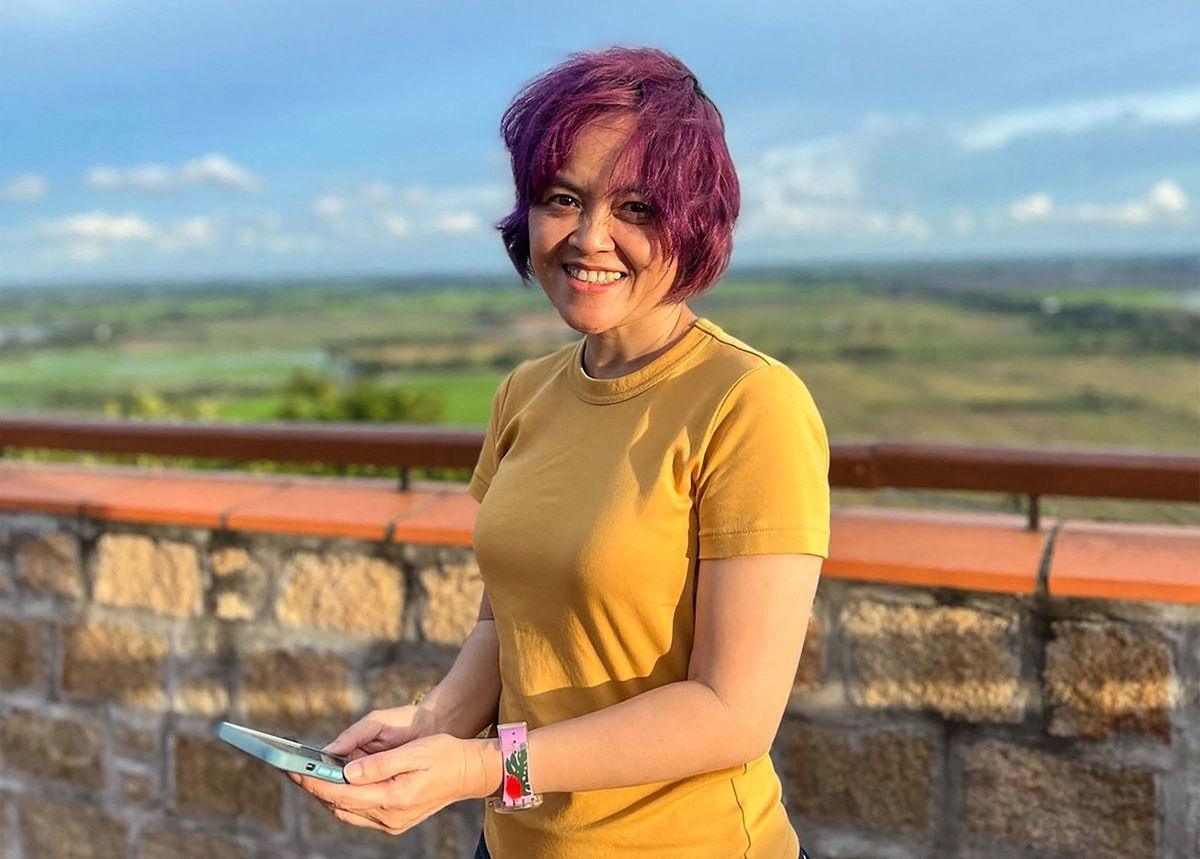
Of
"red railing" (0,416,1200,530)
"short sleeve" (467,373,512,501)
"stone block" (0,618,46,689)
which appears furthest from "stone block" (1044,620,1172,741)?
"stone block" (0,618,46,689)

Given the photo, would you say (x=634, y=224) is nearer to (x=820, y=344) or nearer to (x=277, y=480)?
(x=277, y=480)

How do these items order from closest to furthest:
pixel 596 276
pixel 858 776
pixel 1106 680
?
pixel 596 276
pixel 1106 680
pixel 858 776

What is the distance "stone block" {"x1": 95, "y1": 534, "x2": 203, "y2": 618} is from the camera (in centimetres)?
233

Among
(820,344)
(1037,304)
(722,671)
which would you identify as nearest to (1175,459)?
(722,671)

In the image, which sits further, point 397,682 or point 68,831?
point 68,831

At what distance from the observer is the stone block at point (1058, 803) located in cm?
168

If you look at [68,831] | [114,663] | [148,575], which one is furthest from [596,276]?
[68,831]

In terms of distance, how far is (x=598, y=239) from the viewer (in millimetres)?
1119

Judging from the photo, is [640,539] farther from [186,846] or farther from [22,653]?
[22,653]

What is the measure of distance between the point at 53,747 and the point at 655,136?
87.4 inches

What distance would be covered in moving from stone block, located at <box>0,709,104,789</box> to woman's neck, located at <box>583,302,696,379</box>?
6.09ft

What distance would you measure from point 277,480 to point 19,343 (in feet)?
142

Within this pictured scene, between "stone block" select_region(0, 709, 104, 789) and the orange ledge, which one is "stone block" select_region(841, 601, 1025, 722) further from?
"stone block" select_region(0, 709, 104, 789)

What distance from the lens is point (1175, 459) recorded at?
1.69 m
